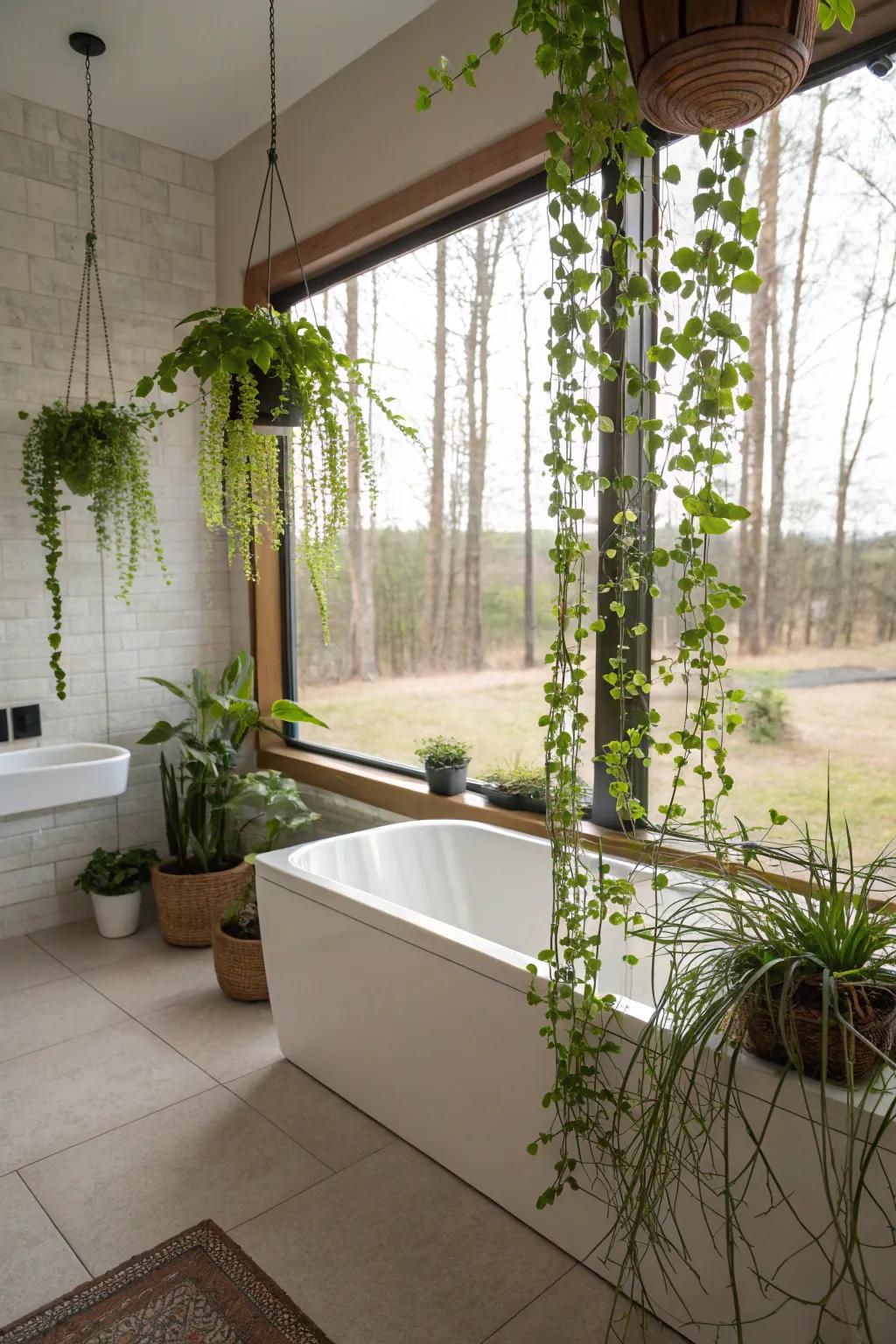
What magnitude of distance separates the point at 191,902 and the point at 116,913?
0.38m

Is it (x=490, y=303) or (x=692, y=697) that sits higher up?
(x=490, y=303)

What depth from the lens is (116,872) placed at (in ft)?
12.9

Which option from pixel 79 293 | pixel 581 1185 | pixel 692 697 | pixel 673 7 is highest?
pixel 79 293

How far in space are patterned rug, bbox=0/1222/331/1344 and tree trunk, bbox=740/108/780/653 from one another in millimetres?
2377

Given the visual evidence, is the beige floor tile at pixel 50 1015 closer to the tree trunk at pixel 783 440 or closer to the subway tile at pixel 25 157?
the tree trunk at pixel 783 440

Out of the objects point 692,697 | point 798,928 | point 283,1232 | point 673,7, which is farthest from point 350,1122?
point 673,7

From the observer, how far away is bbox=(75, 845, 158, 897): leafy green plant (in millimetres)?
3898

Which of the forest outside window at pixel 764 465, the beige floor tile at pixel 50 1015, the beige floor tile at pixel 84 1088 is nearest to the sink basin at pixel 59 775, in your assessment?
the beige floor tile at pixel 50 1015

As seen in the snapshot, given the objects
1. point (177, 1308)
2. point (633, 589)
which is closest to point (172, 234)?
point (633, 589)

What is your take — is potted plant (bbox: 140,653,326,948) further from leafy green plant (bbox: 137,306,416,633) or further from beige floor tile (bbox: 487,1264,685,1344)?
beige floor tile (bbox: 487,1264,685,1344)

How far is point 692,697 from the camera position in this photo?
11.1 ft

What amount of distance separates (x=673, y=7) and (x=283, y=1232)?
7.94 feet

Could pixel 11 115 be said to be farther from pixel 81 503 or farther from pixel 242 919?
pixel 242 919

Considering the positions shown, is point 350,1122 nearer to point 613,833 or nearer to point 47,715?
point 613,833
